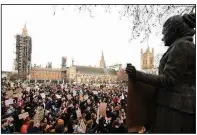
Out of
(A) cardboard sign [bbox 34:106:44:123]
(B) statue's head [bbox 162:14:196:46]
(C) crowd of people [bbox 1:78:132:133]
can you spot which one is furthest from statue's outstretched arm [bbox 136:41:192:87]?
(A) cardboard sign [bbox 34:106:44:123]

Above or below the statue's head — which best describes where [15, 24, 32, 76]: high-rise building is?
above

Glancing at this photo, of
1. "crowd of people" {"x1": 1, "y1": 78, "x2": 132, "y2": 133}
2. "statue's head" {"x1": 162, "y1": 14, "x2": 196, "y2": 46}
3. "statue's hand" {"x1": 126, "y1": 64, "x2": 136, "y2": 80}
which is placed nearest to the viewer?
"statue's hand" {"x1": 126, "y1": 64, "x2": 136, "y2": 80}

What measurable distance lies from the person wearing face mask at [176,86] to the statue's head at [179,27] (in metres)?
0.06

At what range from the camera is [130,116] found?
8.31 ft

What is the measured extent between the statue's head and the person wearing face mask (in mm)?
63

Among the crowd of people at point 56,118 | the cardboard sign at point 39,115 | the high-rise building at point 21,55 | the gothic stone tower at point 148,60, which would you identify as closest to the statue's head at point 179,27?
the crowd of people at point 56,118

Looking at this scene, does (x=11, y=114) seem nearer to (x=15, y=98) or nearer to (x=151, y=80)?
(x=15, y=98)

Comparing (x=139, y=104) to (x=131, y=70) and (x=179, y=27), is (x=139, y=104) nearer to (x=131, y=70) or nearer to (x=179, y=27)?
(x=131, y=70)

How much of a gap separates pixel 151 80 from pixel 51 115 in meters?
7.68

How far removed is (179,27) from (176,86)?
529 mm

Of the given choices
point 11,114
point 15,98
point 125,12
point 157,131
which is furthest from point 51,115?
point 157,131

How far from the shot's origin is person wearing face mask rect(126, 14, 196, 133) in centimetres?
246

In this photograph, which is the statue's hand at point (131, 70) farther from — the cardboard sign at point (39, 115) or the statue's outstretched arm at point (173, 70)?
the cardboard sign at point (39, 115)

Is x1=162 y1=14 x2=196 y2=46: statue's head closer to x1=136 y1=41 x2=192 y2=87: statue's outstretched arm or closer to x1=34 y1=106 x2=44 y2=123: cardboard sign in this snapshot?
x1=136 y1=41 x2=192 y2=87: statue's outstretched arm
